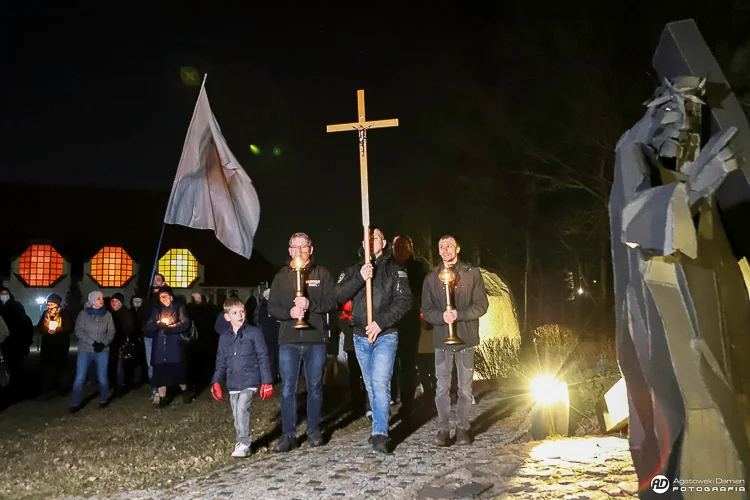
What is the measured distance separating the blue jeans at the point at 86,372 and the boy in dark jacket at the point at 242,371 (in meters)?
3.78

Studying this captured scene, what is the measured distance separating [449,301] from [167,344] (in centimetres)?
543

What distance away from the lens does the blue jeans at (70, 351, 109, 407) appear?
9602 millimetres

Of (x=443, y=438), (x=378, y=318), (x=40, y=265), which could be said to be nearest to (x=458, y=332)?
(x=378, y=318)

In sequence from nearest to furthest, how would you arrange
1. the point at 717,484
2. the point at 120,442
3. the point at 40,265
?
the point at 717,484 → the point at 120,442 → the point at 40,265

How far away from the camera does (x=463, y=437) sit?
652cm

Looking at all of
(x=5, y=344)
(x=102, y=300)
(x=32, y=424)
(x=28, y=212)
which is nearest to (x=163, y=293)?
(x=102, y=300)

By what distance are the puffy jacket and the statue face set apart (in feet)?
14.4

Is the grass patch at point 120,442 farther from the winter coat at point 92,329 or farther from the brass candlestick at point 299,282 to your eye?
the brass candlestick at point 299,282

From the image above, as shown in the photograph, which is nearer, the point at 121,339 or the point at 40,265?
the point at 121,339

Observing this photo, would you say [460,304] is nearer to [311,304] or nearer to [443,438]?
[443,438]

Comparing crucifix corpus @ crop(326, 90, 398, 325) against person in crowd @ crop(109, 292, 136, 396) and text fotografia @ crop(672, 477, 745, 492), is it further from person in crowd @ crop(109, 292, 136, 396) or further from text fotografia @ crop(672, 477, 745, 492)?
person in crowd @ crop(109, 292, 136, 396)

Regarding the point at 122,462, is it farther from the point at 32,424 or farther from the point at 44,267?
the point at 44,267

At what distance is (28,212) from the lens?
33531 millimetres

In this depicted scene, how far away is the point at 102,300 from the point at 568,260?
23.2 meters
